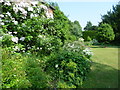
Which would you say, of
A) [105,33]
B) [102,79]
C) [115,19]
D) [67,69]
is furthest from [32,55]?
[115,19]

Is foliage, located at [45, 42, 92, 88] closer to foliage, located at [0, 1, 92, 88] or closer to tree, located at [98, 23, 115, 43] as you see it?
foliage, located at [0, 1, 92, 88]

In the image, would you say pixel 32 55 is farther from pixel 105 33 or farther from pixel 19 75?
pixel 105 33

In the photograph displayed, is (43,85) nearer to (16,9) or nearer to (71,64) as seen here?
(71,64)

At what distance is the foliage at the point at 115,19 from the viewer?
22606 millimetres

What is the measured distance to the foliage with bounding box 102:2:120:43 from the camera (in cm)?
2261

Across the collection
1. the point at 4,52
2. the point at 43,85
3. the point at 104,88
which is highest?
the point at 4,52

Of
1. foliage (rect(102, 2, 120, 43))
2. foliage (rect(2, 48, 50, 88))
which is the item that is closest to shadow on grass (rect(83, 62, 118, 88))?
foliage (rect(2, 48, 50, 88))

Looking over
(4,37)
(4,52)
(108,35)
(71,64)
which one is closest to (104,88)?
(71,64)

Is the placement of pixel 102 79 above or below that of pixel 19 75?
below

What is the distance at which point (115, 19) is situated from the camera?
2428 cm

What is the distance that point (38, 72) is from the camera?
347cm

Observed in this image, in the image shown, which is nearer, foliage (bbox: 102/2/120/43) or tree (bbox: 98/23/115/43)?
tree (bbox: 98/23/115/43)

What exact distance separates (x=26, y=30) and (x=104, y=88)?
119 inches

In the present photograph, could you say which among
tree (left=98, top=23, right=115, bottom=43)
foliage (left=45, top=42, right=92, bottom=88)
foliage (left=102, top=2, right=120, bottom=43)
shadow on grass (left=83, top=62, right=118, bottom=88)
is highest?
foliage (left=102, top=2, right=120, bottom=43)
